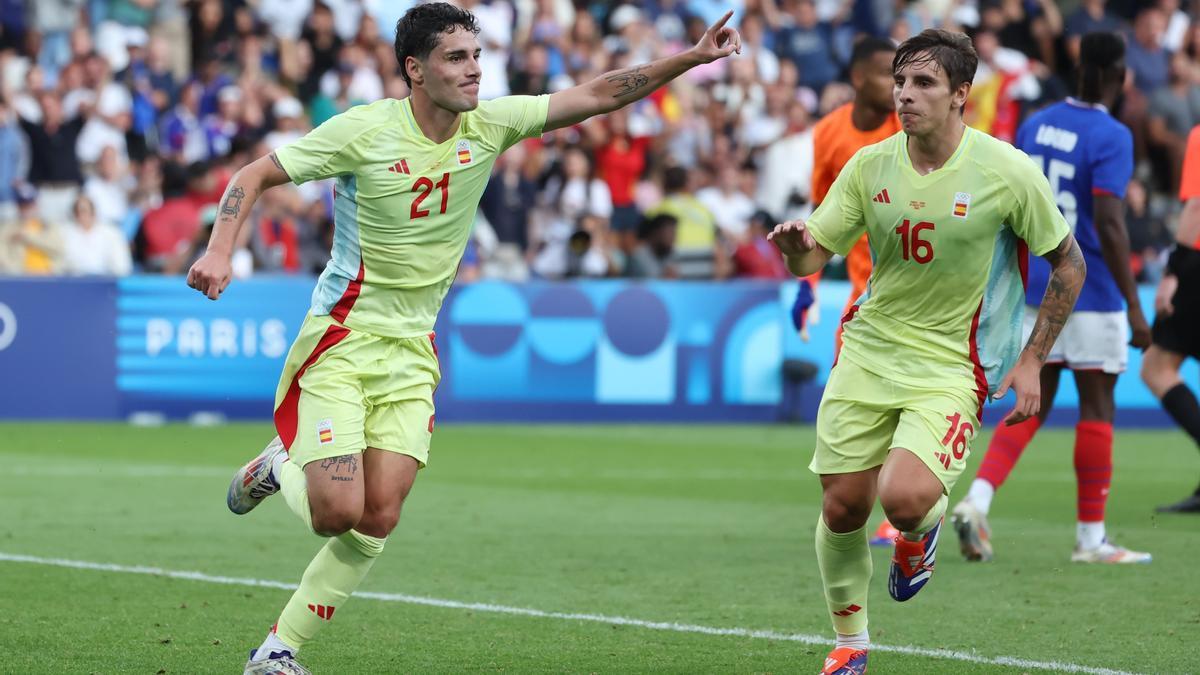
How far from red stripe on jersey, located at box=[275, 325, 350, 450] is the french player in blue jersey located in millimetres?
3890

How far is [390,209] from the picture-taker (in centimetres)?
658

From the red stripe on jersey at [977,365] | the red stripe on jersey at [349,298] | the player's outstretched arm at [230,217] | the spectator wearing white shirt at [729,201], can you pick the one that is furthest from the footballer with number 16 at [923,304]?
the spectator wearing white shirt at [729,201]

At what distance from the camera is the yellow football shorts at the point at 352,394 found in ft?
20.9

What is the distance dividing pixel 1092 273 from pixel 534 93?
505 inches

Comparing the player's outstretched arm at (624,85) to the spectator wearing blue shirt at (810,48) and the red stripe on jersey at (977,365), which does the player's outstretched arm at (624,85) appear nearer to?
the red stripe on jersey at (977,365)

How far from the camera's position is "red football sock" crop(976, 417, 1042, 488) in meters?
9.63

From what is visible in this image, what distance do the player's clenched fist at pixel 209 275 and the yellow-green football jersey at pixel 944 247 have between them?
6.62ft

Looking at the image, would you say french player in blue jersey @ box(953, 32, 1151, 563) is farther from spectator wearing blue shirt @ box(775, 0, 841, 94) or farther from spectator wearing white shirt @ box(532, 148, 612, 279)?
spectator wearing blue shirt @ box(775, 0, 841, 94)

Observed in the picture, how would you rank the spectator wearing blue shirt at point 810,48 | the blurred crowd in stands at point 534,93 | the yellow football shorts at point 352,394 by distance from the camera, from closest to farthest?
the yellow football shorts at point 352,394 < the blurred crowd in stands at point 534,93 < the spectator wearing blue shirt at point 810,48

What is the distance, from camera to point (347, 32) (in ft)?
74.4

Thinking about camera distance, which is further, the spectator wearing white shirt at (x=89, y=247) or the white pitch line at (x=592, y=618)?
the spectator wearing white shirt at (x=89, y=247)

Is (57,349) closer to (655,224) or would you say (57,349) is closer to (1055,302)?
(655,224)

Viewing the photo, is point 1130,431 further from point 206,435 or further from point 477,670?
point 477,670

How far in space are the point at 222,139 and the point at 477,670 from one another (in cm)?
1461
